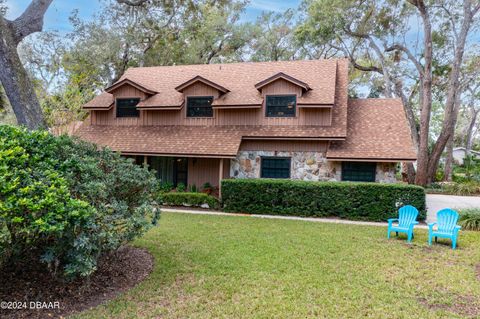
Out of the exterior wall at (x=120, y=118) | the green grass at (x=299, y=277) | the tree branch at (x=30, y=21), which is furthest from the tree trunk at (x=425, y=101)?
the tree branch at (x=30, y=21)

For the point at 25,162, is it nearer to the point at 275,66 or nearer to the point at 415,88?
the point at 275,66

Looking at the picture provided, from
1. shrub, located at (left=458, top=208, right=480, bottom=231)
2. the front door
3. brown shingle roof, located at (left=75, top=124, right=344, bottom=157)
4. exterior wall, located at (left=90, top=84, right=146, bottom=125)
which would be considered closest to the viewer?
shrub, located at (left=458, top=208, right=480, bottom=231)

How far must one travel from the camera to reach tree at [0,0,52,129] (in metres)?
8.23

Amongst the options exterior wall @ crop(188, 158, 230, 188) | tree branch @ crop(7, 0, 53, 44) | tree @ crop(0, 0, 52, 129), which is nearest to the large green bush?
tree @ crop(0, 0, 52, 129)

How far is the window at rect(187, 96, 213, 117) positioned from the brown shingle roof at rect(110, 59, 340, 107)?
1.60ft

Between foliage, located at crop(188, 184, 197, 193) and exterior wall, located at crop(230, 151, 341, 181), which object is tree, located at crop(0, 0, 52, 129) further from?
exterior wall, located at crop(230, 151, 341, 181)

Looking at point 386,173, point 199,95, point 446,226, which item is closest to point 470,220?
point 446,226

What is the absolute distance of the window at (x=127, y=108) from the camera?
16.0 m

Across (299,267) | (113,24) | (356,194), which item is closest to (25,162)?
(299,267)

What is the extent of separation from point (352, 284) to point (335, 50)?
24484 millimetres

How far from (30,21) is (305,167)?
10.9 m

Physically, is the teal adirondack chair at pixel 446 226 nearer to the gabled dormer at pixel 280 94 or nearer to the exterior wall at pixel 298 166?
the exterior wall at pixel 298 166

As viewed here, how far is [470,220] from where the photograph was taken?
9.63m

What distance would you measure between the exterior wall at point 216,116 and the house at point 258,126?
5 cm
